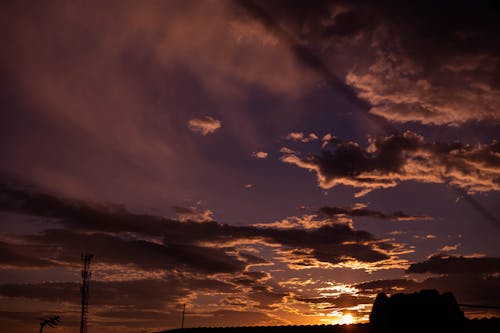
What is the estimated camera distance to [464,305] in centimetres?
1906

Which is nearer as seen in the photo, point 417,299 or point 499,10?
point 499,10

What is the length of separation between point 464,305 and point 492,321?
457 cm

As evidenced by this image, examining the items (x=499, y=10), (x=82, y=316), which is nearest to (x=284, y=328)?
(x=82, y=316)

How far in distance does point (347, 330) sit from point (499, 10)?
25.3m

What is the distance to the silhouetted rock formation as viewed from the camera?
60.5 feet

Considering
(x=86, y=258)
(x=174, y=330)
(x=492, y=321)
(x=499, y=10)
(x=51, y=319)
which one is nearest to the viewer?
(x=499, y=10)

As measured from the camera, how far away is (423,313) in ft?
60.8

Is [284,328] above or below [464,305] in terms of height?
below

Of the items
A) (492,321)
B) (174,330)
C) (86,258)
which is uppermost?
(86,258)

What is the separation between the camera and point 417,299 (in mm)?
18781

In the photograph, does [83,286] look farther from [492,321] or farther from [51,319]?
[492,321]

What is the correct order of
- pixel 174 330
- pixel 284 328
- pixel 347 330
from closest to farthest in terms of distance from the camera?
pixel 347 330
pixel 284 328
pixel 174 330

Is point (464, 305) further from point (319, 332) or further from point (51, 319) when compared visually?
point (51, 319)

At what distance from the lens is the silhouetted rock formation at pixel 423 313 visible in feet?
60.5
